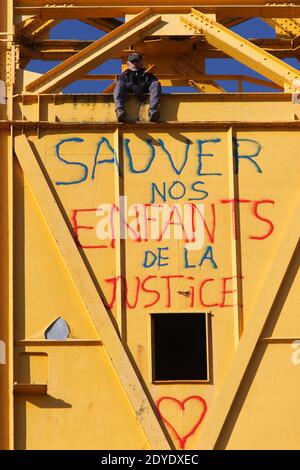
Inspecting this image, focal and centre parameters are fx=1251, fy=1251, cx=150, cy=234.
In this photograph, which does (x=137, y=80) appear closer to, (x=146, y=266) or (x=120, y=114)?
(x=120, y=114)

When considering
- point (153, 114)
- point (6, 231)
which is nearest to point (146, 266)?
point (6, 231)

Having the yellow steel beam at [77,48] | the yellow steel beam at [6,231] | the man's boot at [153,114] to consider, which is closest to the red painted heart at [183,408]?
the yellow steel beam at [6,231]

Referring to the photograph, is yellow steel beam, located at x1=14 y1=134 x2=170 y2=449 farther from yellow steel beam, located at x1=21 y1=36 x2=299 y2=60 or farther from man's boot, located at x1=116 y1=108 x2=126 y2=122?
yellow steel beam, located at x1=21 y1=36 x2=299 y2=60

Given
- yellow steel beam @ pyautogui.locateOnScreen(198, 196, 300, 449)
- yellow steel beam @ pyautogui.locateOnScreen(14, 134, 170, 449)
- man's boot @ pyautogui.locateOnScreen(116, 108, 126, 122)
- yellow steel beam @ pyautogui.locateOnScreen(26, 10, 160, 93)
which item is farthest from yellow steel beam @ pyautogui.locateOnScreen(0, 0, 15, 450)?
yellow steel beam @ pyautogui.locateOnScreen(198, 196, 300, 449)

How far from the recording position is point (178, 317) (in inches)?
759

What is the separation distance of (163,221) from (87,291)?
1.67m

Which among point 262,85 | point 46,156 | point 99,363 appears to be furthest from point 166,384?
point 262,85

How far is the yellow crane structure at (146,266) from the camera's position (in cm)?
1877

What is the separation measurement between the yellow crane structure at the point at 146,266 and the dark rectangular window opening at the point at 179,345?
0.02 metres

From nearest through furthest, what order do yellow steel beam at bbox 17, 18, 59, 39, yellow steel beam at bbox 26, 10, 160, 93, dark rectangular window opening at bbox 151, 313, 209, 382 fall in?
dark rectangular window opening at bbox 151, 313, 209, 382 < yellow steel beam at bbox 26, 10, 160, 93 < yellow steel beam at bbox 17, 18, 59, 39

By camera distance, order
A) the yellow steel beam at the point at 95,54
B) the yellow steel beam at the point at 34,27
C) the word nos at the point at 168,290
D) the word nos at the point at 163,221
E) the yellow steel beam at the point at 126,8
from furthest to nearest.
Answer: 1. the yellow steel beam at the point at 34,27
2. the yellow steel beam at the point at 126,8
3. the yellow steel beam at the point at 95,54
4. the word nos at the point at 163,221
5. the word nos at the point at 168,290

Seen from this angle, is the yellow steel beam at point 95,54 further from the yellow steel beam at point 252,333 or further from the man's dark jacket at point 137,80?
the yellow steel beam at point 252,333

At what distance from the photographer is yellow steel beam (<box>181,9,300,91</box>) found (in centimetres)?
2088

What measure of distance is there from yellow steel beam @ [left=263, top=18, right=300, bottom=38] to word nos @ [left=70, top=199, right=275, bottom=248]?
19.1ft
